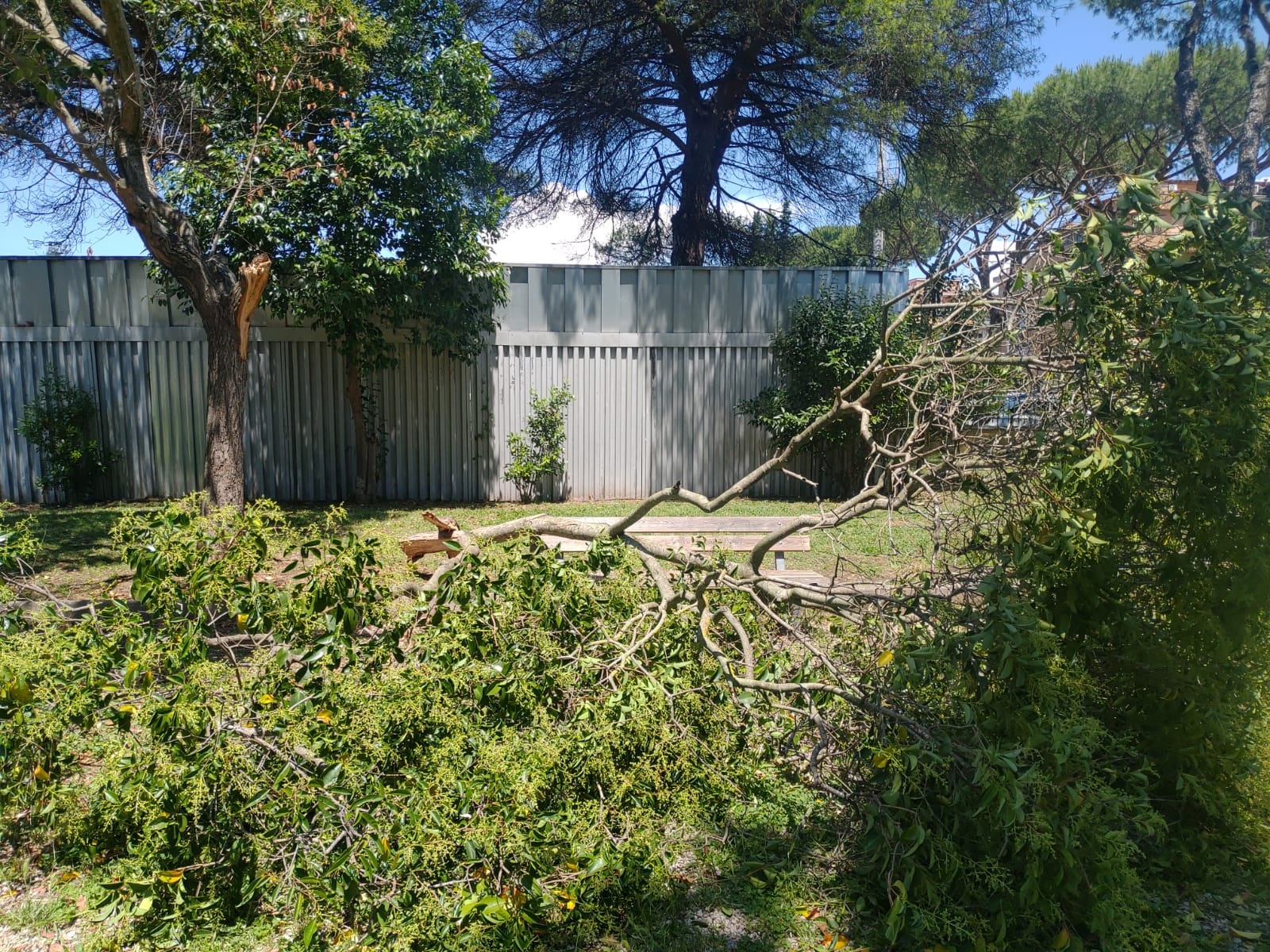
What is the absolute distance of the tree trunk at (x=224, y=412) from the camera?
777 cm

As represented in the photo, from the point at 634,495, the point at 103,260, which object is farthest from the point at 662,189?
the point at 103,260

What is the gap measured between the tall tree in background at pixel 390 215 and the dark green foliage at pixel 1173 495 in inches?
281

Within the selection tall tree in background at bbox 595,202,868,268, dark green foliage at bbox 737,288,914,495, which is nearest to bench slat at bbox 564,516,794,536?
dark green foliage at bbox 737,288,914,495

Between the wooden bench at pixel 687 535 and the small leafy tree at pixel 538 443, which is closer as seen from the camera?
the wooden bench at pixel 687 535

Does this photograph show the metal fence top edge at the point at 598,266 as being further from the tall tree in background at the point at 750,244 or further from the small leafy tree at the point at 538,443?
the tall tree in background at the point at 750,244

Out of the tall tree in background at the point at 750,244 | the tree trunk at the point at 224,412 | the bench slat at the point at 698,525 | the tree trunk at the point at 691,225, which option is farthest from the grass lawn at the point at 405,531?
the tall tree in background at the point at 750,244

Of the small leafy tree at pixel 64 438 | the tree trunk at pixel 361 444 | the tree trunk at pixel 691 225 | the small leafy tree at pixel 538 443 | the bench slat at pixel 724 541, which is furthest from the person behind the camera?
the tree trunk at pixel 691 225

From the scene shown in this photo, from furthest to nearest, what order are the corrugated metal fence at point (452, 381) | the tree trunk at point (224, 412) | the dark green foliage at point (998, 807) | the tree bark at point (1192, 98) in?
the tree bark at point (1192, 98) < the corrugated metal fence at point (452, 381) < the tree trunk at point (224, 412) < the dark green foliage at point (998, 807)

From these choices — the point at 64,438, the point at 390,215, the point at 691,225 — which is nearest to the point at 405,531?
the point at 390,215

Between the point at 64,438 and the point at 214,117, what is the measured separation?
3970mm

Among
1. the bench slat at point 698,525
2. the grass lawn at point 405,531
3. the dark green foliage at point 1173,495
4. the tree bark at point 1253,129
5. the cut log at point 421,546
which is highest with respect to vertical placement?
the tree bark at point 1253,129

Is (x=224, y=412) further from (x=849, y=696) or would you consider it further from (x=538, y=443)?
(x=849, y=696)

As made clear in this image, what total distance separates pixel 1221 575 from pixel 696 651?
206 cm

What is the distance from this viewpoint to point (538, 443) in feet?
35.1
